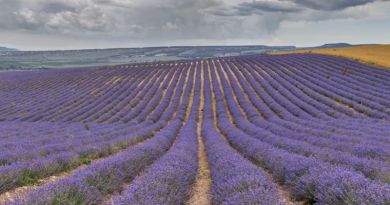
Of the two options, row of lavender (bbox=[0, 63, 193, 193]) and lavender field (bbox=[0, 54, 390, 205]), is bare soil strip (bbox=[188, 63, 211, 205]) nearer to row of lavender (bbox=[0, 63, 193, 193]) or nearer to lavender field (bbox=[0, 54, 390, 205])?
lavender field (bbox=[0, 54, 390, 205])

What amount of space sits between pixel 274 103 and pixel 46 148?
18.5m

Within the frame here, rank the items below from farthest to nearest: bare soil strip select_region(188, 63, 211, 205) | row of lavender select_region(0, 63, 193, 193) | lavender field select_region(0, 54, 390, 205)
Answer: row of lavender select_region(0, 63, 193, 193)
bare soil strip select_region(188, 63, 211, 205)
lavender field select_region(0, 54, 390, 205)

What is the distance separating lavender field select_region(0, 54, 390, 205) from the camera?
19.1ft

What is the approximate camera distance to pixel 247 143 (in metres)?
13.0

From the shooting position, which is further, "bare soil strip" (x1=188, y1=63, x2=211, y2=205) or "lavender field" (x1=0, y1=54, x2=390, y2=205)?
"bare soil strip" (x1=188, y1=63, x2=211, y2=205)

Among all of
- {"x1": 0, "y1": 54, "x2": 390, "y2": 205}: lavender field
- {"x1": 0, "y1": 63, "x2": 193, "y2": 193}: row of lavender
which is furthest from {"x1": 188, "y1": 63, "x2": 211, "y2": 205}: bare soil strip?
{"x1": 0, "y1": 63, "x2": 193, "y2": 193}: row of lavender

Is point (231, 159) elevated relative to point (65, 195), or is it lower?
lower

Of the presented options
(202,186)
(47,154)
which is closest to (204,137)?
(47,154)

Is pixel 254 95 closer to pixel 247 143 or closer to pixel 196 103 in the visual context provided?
pixel 196 103

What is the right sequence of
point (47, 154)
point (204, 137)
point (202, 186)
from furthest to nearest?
point (204, 137) < point (47, 154) < point (202, 186)

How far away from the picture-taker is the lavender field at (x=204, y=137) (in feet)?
19.1

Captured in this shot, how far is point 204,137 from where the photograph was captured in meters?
17.9

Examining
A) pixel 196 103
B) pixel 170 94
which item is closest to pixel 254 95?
pixel 196 103

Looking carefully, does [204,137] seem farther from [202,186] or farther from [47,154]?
[202,186]
